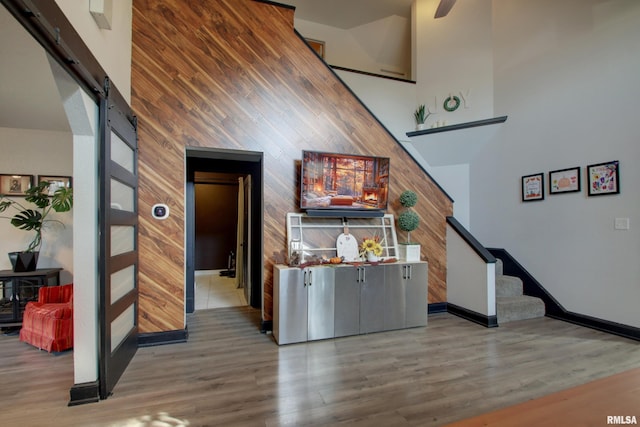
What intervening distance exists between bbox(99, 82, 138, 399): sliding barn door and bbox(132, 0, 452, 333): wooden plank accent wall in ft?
0.69

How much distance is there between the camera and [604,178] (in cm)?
364

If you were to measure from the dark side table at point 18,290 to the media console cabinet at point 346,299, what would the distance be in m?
3.17

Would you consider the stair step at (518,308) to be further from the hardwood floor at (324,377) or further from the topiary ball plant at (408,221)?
the topiary ball plant at (408,221)

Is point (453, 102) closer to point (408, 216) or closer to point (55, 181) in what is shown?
point (408, 216)

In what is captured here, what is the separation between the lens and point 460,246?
14.2ft

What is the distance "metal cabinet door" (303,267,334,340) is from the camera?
337 cm

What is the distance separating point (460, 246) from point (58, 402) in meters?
4.81

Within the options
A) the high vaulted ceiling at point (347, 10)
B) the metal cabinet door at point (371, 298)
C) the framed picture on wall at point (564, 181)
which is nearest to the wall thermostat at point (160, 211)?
the metal cabinet door at point (371, 298)

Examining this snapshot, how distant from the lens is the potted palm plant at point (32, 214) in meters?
3.69

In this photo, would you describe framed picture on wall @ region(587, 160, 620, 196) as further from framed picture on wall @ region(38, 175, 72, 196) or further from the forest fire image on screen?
framed picture on wall @ region(38, 175, 72, 196)

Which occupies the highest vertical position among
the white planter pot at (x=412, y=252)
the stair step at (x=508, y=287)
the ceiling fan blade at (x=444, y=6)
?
the ceiling fan blade at (x=444, y=6)

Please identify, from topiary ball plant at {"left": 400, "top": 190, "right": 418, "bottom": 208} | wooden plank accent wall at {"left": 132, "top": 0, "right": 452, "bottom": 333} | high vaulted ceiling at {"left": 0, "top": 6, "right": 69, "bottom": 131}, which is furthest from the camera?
topiary ball plant at {"left": 400, "top": 190, "right": 418, "bottom": 208}

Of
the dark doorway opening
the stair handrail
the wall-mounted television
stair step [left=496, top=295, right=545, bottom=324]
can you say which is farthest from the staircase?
the dark doorway opening

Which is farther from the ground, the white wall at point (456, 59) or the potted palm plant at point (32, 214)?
the white wall at point (456, 59)
